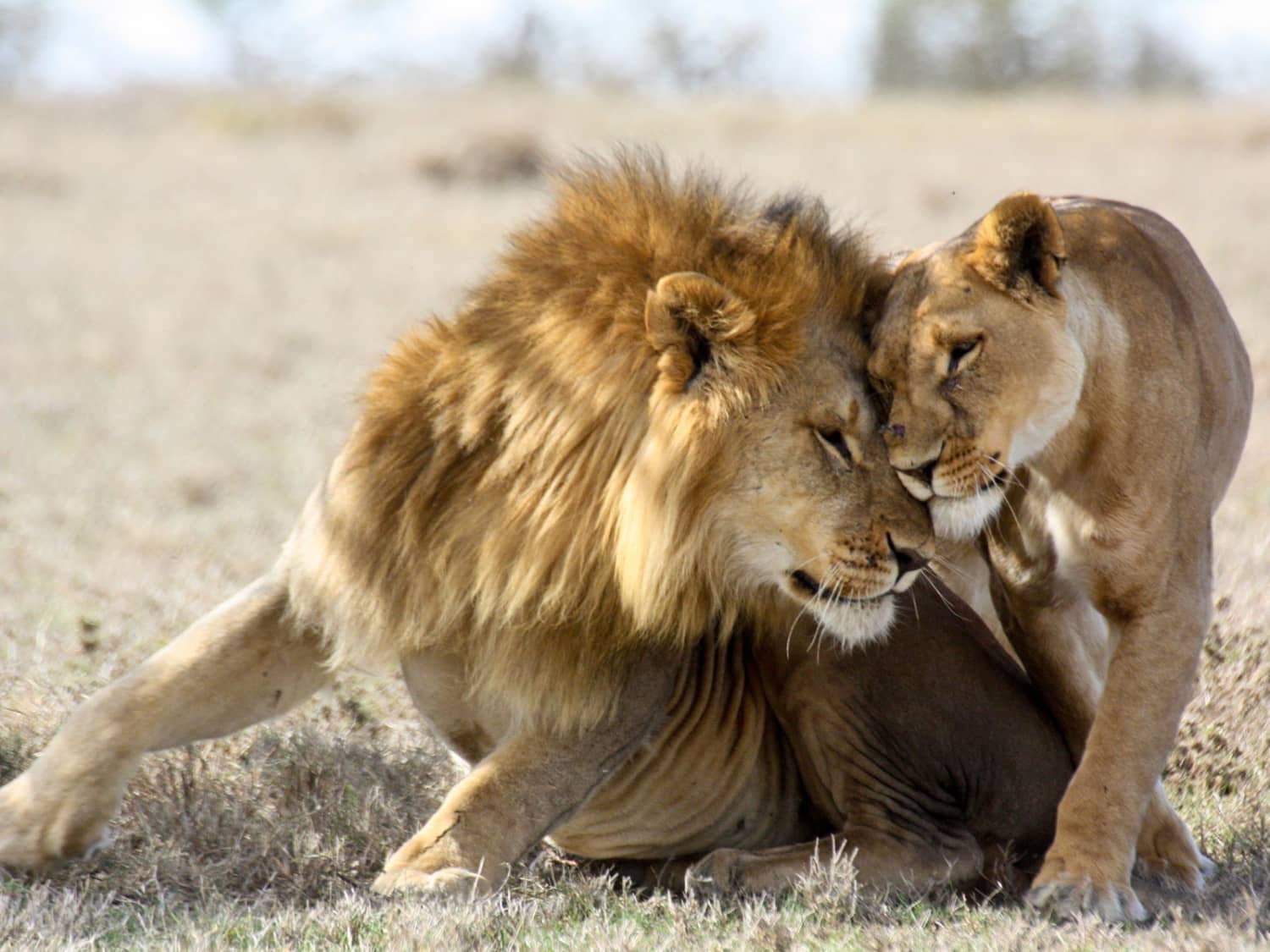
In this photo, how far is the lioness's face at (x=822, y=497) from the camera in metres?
3.03

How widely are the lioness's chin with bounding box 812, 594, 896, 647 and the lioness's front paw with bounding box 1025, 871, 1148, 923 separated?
53 cm

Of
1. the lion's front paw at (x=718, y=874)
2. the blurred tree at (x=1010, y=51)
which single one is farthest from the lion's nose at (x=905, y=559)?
the blurred tree at (x=1010, y=51)

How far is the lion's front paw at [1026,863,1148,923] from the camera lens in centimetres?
301

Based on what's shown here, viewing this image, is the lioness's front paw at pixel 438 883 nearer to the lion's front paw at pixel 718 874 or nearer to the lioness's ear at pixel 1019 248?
the lion's front paw at pixel 718 874

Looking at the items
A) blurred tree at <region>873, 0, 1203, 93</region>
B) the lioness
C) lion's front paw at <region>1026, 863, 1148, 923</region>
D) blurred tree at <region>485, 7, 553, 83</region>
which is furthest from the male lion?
blurred tree at <region>485, 7, 553, 83</region>

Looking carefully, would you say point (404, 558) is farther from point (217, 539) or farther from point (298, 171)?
point (298, 171)

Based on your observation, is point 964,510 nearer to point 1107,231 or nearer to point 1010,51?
point 1107,231

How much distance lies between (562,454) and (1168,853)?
143cm

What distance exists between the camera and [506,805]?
10.4 ft

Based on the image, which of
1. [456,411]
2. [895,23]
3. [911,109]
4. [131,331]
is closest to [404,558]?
[456,411]

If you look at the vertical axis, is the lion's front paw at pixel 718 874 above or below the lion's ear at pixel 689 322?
below

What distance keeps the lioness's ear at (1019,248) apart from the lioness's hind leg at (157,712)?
1.49 metres

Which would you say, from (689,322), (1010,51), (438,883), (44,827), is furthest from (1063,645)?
(1010,51)

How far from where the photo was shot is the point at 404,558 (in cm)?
323
